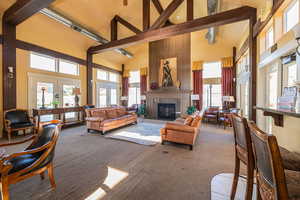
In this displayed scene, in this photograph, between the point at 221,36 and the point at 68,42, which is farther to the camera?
the point at 221,36

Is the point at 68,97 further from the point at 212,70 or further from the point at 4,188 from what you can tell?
the point at 212,70

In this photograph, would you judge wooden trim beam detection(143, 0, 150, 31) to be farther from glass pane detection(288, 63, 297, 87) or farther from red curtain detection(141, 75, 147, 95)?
glass pane detection(288, 63, 297, 87)

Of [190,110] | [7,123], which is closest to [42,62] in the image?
[7,123]

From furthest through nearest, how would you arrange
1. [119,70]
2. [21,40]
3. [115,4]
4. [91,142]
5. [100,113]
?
1. [119,70]
2. [115,4]
3. [100,113]
4. [21,40]
5. [91,142]

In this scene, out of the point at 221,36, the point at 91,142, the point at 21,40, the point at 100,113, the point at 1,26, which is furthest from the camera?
the point at 221,36

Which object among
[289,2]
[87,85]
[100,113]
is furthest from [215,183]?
[87,85]

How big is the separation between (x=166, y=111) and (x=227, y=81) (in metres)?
3.55

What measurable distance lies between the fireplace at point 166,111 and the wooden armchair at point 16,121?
5630 millimetres

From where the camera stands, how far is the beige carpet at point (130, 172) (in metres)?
1.71

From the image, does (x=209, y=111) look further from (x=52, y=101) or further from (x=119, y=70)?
(x=52, y=101)

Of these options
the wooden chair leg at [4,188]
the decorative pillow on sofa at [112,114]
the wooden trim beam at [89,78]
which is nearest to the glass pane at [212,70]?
the decorative pillow on sofa at [112,114]

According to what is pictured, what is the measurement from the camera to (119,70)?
9258 millimetres

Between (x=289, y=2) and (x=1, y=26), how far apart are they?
7.21 m

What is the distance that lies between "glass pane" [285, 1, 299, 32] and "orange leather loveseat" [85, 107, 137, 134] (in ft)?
16.7
